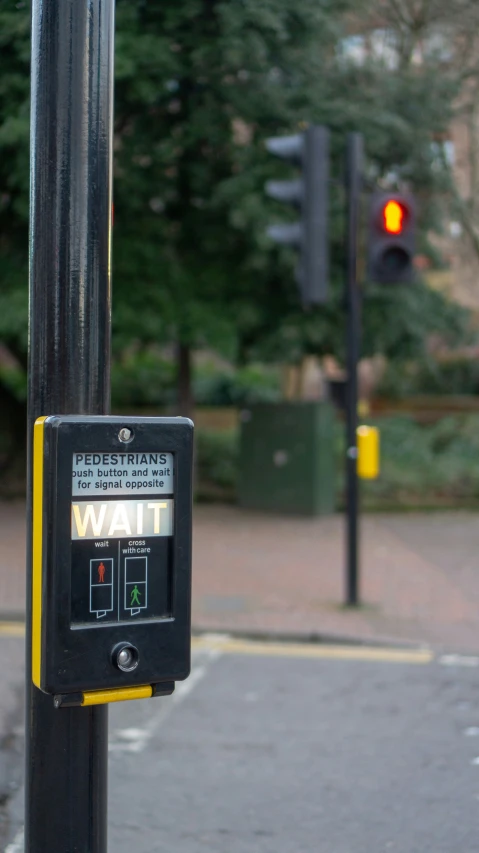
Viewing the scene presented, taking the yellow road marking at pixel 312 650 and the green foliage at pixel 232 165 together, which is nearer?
the yellow road marking at pixel 312 650

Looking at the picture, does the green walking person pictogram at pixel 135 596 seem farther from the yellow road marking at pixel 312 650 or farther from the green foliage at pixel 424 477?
the green foliage at pixel 424 477

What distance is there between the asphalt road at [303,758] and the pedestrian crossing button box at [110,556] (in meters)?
1.88

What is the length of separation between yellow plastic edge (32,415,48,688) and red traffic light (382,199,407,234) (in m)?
6.05

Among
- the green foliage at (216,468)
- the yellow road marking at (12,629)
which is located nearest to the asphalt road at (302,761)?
the yellow road marking at (12,629)

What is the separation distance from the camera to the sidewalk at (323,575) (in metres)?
8.27

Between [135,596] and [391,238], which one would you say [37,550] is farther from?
[391,238]

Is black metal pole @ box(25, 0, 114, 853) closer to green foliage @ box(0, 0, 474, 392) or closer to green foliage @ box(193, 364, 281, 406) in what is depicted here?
green foliage @ box(0, 0, 474, 392)

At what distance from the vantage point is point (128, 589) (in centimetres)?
267

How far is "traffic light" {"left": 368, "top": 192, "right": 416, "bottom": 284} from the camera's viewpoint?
8148mm

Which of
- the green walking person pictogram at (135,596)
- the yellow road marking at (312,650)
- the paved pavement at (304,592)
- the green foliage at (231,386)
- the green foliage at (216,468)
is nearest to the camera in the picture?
the green walking person pictogram at (135,596)

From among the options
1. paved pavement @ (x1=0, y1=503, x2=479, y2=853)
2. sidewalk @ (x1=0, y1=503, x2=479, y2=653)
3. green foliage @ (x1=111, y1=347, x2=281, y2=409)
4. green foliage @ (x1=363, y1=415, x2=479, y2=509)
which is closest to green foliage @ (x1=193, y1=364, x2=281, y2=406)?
green foliage @ (x1=111, y1=347, x2=281, y2=409)

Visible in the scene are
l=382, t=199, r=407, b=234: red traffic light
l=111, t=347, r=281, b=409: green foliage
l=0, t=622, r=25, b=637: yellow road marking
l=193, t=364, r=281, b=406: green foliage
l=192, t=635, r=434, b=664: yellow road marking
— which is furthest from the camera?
l=193, t=364, r=281, b=406: green foliage

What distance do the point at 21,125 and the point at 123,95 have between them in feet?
10.2

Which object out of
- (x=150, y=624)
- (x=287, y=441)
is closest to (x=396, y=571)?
(x=287, y=441)
